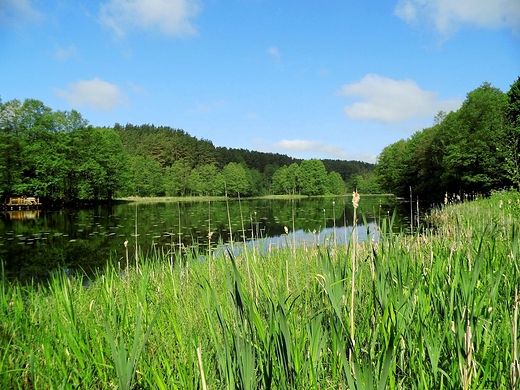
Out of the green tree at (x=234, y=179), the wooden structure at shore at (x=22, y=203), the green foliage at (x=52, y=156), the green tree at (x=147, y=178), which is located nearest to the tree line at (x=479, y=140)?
the green tree at (x=234, y=179)

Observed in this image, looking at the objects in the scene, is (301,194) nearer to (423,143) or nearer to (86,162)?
(423,143)

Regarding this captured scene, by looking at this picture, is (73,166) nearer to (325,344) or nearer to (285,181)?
(325,344)

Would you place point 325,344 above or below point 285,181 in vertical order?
below

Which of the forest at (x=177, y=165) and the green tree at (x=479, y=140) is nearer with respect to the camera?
the green tree at (x=479, y=140)

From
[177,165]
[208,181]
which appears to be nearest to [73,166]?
[177,165]

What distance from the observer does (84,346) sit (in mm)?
2092

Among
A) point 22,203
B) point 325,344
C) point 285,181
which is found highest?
point 285,181

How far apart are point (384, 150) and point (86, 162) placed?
199 feet

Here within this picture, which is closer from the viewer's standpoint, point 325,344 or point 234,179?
point 325,344

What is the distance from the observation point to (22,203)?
40000 mm

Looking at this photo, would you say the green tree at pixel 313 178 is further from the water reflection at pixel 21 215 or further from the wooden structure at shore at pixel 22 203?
the water reflection at pixel 21 215

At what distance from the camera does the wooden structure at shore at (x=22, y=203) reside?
39122 mm

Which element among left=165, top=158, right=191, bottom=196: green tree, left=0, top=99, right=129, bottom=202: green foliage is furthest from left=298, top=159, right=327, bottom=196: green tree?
left=0, top=99, right=129, bottom=202: green foliage

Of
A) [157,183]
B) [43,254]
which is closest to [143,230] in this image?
[43,254]
